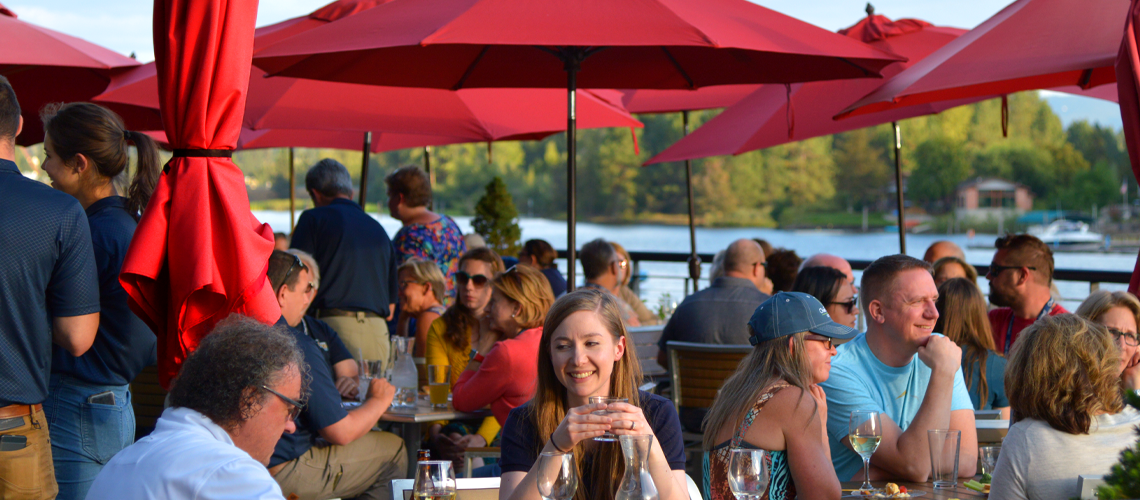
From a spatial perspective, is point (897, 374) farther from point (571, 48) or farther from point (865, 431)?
point (571, 48)

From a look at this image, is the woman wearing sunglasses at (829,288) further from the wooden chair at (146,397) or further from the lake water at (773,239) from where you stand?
the lake water at (773,239)

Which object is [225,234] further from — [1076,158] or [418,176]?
[1076,158]

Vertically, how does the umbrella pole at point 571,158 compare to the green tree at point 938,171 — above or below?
below

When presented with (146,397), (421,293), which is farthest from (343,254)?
(146,397)

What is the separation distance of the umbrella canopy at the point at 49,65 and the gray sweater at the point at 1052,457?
14.6ft

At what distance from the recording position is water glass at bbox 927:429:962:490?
2.46 meters

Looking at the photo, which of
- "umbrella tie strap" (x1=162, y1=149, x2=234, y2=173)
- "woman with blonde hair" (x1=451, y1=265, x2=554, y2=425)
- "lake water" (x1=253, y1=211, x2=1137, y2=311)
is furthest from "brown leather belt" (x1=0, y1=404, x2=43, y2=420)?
"lake water" (x1=253, y1=211, x2=1137, y2=311)

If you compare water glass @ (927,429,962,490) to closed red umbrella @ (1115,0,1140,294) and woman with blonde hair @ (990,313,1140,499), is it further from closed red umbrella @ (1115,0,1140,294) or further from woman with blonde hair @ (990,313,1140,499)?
closed red umbrella @ (1115,0,1140,294)

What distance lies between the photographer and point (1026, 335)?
2.37 meters

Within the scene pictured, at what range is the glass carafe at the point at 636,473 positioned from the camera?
182cm

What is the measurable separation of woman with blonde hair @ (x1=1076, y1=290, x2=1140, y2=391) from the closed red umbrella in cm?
10

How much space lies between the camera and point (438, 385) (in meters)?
3.86

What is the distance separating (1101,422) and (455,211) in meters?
33.1

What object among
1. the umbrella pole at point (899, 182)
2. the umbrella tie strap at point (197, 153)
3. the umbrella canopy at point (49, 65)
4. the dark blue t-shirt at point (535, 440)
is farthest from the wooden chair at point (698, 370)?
the umbrella canopy at point (49, 65)
